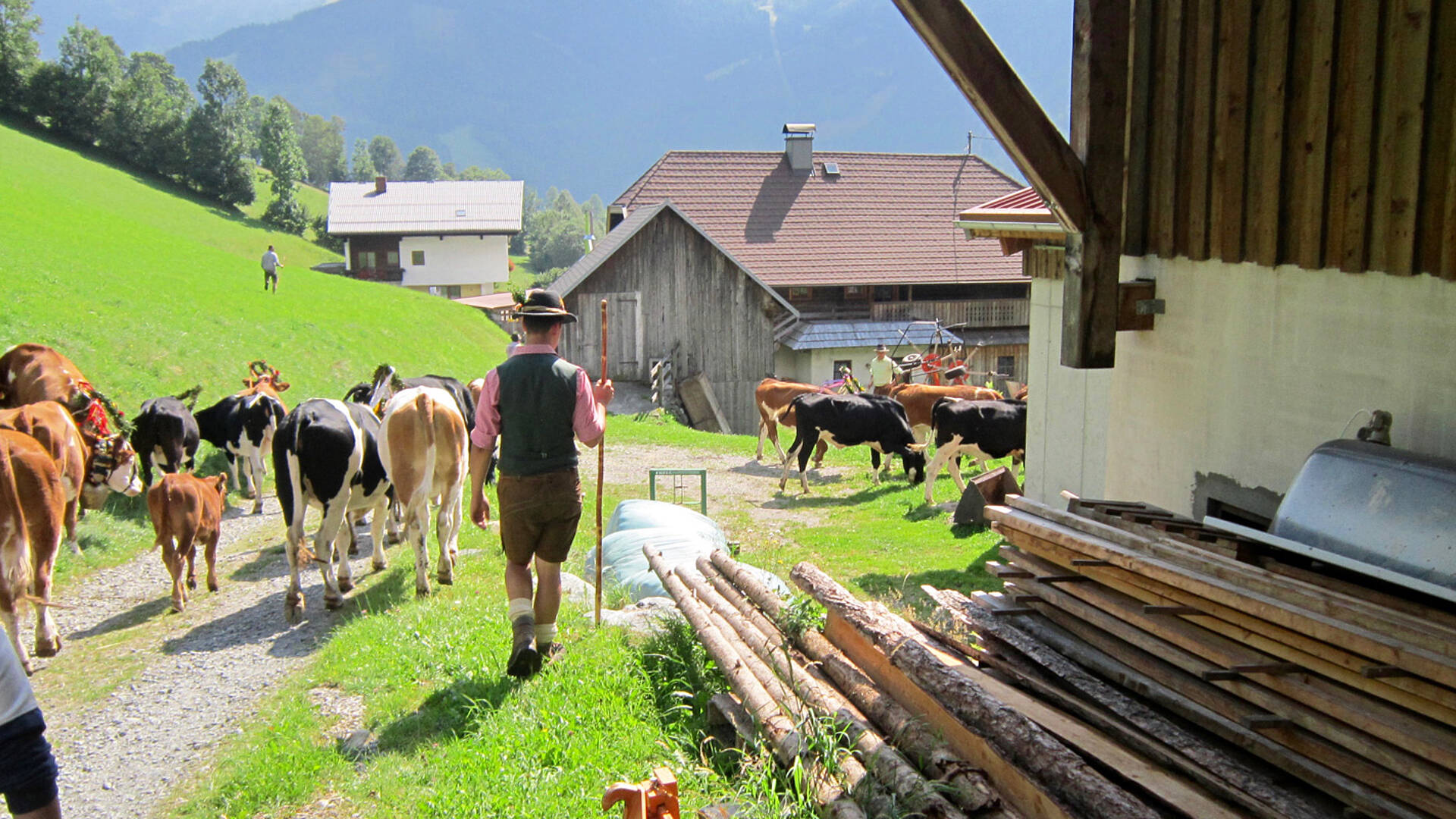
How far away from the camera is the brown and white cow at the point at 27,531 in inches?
281

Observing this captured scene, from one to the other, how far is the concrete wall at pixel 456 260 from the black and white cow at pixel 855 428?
52400mm

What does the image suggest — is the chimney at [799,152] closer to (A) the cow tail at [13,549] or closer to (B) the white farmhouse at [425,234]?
(A) the cow tail at [13,549]

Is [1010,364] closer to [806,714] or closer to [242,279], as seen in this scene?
[242,279]

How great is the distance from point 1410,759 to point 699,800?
2736 millimetres

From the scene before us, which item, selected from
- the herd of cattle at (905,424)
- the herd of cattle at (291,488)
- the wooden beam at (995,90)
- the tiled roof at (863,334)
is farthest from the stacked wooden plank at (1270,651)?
the tiled roof at (863,334)

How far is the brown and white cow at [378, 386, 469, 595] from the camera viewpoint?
28.2 ft

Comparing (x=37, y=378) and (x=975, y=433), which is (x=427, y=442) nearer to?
(x=37, y=378)

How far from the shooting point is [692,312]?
31.6 meters

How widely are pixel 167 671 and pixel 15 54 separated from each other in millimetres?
65501

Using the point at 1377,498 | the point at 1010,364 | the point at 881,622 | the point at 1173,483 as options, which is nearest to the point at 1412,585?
the point at 1377,498

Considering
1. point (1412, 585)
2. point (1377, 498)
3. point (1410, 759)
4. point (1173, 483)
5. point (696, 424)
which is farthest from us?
point (696, 424)

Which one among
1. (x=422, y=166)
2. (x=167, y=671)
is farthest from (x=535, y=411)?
(x=422, y=166)

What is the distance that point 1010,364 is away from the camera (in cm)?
3444

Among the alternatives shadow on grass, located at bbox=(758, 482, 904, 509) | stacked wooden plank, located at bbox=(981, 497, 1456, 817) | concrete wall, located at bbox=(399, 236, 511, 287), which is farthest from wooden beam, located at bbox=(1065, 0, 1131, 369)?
concrete wall, located at bbox=(399, 236, 511, 287)
